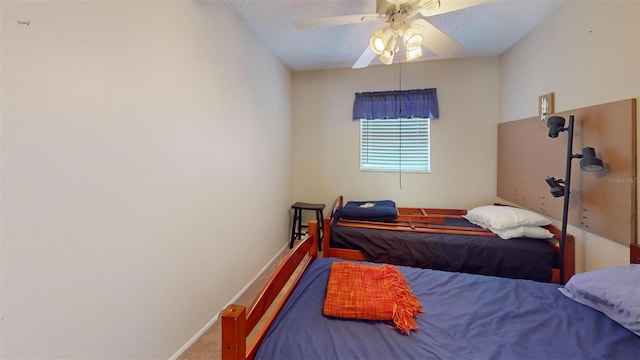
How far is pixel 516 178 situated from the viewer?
270 cm

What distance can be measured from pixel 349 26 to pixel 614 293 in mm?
2527

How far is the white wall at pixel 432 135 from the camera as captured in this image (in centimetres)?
316

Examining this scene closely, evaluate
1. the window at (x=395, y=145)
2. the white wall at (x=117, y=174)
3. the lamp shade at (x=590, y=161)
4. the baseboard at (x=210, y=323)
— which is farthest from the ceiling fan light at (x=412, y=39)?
the baseboard at (x=210, y=323)

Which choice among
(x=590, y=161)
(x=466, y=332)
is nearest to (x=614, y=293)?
(x=466, y=332)

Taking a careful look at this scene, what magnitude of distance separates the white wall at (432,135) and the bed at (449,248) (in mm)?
897

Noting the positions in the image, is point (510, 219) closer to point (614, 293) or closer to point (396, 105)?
point (614, 293)

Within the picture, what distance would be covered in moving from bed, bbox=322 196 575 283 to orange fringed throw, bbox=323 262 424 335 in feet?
2.35

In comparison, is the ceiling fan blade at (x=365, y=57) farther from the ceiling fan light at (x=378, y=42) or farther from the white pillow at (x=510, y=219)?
the white pillow at (x=510, y=219)

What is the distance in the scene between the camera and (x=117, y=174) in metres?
1.21

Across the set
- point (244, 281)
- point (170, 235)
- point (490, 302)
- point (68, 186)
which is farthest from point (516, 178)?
point (68, 186)

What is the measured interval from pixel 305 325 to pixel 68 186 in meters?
1.15

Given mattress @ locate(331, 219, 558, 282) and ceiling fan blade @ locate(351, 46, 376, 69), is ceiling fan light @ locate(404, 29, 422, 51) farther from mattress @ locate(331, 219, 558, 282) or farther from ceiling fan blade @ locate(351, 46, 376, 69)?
mattress @ locate(331, 219, 558, 282)

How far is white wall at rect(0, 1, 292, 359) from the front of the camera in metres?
0.90

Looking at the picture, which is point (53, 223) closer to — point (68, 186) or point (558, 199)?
point (68, 186)
